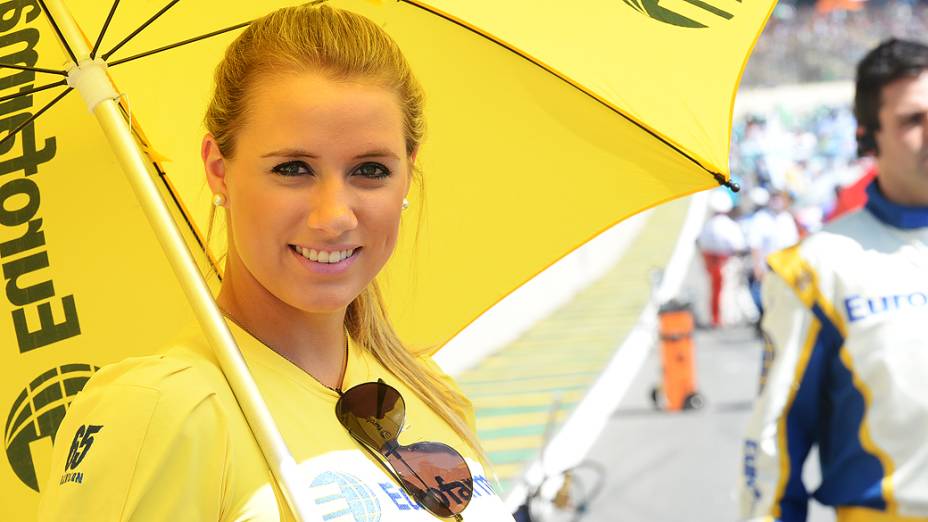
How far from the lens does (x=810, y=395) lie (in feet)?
12.2

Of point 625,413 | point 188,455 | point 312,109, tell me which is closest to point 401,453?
point 188,455

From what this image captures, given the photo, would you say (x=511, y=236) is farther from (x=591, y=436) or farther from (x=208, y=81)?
(x=591, y=436)

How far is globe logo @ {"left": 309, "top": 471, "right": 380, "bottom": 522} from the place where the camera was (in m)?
1.76

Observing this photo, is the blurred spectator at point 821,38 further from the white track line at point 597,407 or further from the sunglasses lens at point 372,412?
the sunglasses lens at point 372,412

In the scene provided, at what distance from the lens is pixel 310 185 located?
184 cm

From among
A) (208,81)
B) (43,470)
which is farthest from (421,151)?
(43,470)

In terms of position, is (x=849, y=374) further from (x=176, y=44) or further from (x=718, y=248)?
(x=718, y=248)

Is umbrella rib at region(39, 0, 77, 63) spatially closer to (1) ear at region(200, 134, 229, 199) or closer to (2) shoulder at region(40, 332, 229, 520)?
(1) ear at region(200, 134, 229, 199)

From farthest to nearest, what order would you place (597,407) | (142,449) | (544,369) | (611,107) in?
(544,369), (597,407), (611,107), (142,449)

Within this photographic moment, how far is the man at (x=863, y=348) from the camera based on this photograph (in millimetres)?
3533

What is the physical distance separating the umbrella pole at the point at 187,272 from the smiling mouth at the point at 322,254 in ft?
0.49

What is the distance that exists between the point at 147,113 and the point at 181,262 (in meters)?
0.59

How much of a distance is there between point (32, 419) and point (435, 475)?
33.4 inches

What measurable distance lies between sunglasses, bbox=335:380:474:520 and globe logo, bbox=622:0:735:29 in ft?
2.74
